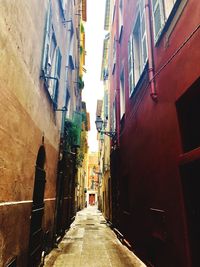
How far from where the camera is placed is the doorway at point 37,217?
4520 mm

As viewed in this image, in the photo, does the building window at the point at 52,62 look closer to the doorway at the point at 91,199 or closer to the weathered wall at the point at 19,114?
the weathered wall at the point at 19,114

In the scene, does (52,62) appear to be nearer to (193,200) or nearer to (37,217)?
(37,217)

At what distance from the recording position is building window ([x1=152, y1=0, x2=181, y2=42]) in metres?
4.08

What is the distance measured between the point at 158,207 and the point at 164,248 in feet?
2.23

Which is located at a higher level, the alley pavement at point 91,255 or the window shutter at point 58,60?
the window shutter at point 58,60

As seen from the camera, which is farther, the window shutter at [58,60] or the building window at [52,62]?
the window shutter at [58,60]

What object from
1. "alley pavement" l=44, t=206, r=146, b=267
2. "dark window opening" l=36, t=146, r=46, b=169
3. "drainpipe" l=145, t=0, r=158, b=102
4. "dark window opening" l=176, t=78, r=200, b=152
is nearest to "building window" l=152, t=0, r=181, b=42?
"drainpipe" l=145, t=0, r=158, b=102

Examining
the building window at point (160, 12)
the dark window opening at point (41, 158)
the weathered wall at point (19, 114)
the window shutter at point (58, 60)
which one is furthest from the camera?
the window shutter at point (58, 60)

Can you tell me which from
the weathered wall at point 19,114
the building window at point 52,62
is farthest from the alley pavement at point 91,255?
the building window at point 52,62

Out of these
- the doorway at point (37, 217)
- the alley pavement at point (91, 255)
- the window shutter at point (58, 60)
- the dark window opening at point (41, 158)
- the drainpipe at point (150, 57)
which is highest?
the window shutter at point (58, 60)

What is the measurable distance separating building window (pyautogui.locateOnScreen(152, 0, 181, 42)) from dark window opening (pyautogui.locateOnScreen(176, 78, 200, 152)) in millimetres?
1585

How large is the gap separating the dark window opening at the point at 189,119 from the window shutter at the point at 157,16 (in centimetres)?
175

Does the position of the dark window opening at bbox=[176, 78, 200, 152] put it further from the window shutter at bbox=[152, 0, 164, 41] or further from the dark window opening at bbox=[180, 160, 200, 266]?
the window shutter at bbox=[152, 0, 164, 41]

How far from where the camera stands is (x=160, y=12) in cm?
438
